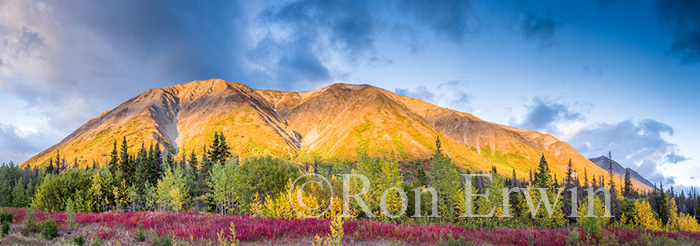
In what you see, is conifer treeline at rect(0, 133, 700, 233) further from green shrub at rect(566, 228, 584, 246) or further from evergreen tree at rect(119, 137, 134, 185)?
green shrub at rect(566, 228, 584, 246)

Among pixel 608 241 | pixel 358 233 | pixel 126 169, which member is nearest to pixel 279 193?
pixel 358 233

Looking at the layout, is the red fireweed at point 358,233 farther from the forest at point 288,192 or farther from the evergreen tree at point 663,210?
the evergreen tree at point 663,210

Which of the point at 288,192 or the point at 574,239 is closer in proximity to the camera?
the point at 574,239

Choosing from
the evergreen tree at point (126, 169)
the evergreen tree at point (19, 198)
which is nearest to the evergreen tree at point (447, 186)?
the evergreen tree at point (126, 169)

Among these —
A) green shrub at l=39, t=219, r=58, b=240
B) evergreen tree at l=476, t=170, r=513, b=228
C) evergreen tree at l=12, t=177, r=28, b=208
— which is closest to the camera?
green shrub at l=39, t=219, r=58, b=240

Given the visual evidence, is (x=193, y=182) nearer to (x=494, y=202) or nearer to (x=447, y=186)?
(x=447, y=186)

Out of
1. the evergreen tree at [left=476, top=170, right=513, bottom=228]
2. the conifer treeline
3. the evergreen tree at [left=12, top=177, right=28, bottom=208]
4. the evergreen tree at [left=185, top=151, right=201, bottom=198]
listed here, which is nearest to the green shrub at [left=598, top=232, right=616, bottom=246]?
the conifer treeline

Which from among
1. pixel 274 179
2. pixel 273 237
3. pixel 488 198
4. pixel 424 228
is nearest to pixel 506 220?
pixel 488 198

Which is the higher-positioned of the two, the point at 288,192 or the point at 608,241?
the point at 288,192

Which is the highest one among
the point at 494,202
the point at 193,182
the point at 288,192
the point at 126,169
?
the point at 126,169

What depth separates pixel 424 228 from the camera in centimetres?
1766

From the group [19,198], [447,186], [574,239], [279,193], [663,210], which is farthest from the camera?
[19,198]

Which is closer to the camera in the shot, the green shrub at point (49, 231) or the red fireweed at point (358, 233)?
the red fireweed at point (358, 233)

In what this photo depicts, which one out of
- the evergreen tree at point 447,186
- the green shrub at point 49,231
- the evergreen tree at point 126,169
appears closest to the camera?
the green shrub at point 49,231
